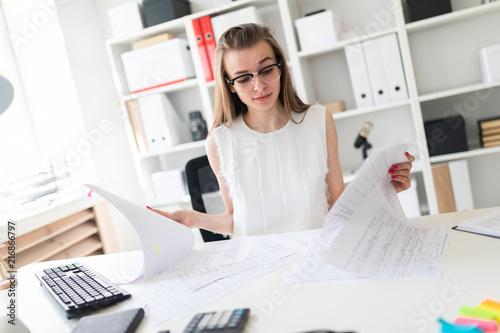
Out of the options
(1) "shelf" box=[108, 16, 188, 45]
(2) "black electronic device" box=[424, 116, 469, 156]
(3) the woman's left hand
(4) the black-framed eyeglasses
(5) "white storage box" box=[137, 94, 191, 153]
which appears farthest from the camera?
(5) "white storage box" box=[137, 94, 191, 153]

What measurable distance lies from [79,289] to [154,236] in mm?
202

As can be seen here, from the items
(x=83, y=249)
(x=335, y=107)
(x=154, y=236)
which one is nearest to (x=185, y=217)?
(x=154, y=236)

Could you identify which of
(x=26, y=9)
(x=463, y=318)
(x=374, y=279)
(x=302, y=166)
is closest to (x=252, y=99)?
(x=302, y=166)

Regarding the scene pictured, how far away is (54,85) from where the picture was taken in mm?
2729

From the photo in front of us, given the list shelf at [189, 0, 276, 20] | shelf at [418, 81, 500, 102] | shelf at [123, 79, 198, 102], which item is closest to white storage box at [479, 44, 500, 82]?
shelf at [418, 81, 500, 102]

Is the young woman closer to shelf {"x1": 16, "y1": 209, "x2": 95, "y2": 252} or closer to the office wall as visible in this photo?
shelf {"x1": 16, "y1": 209, "x2": 95, "y2": 252}

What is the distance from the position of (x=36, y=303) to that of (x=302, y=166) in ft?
3.07

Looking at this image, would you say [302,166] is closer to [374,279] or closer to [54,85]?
[374,279]

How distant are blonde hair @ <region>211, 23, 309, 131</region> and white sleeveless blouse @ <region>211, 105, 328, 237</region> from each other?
0.15ft

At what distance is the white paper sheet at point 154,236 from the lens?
977 millimetres

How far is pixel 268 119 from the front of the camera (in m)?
1.61

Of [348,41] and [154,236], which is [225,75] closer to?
[154,236]

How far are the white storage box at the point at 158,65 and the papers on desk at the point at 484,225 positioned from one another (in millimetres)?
2136

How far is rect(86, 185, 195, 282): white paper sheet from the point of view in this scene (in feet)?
3.21
